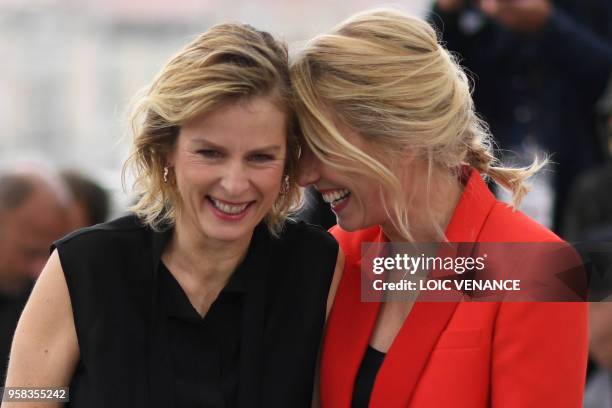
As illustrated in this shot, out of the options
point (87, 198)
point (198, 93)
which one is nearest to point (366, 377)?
point (198, 93)

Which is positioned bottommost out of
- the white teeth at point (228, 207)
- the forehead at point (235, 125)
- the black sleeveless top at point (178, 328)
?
the black sleeveless top at point (178, 328)

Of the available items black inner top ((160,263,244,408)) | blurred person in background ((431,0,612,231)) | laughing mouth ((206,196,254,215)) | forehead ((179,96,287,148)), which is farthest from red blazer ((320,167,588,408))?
→ blurred person in background ((431,0,612,231))

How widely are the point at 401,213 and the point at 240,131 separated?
1.39ft

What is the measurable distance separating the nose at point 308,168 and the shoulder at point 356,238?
0.24 m

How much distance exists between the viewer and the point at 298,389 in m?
2.35

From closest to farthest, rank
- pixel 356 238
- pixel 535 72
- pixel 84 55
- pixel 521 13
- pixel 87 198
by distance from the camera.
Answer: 1. pixel 356 238
2. pixel 521 13
3. pixel 535 72
4. pixel 87 198
5. pixel 84 55

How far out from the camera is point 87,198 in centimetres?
396

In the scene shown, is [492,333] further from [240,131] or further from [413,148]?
[240,131]

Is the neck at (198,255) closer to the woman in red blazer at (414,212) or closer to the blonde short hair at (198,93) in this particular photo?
the blonde short hair at (198,93)

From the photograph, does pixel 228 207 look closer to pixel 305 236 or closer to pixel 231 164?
pixel 231 164

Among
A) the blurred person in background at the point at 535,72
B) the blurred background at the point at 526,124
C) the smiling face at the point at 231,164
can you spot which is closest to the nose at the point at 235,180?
the smiling face at the point at 231,164

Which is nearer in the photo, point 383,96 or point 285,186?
point 383,96

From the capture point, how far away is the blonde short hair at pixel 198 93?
2.21 metres

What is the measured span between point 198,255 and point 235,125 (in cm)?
34
